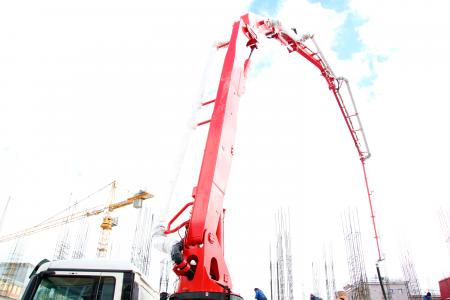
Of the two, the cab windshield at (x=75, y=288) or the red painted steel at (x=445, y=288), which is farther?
the red painted steel at (x=445, y=288)

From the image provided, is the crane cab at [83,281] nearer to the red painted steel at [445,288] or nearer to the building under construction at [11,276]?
the red painted steel at [445,288]

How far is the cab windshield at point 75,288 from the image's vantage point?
16.3 ft

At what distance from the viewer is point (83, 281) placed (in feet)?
16.6

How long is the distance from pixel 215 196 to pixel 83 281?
2.21 meters

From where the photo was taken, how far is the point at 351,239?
1883 cm

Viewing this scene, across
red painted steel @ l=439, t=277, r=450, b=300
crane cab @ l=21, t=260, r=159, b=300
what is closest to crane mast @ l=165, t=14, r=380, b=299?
crane cab @ l=21, t=260, r=159, b=300

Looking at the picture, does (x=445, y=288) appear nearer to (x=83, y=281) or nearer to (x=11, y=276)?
(x=83, y=281)

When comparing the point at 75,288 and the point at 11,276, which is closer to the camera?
the point at 75,288

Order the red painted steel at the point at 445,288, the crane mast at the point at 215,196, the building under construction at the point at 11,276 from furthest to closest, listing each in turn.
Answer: the building under construction at the point at 11,276 < the red painted steel at the point at 445,288 < the crane mast at the point at 215,196

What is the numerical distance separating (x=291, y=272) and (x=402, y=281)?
27.6 ft

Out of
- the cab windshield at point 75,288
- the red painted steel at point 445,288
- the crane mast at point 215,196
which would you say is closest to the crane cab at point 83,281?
the cab windshield at point 75,288

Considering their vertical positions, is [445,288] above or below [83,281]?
above

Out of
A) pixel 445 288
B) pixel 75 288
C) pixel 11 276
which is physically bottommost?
pixel 75 288

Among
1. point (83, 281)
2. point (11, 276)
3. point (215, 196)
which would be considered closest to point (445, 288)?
point (215, 196)
